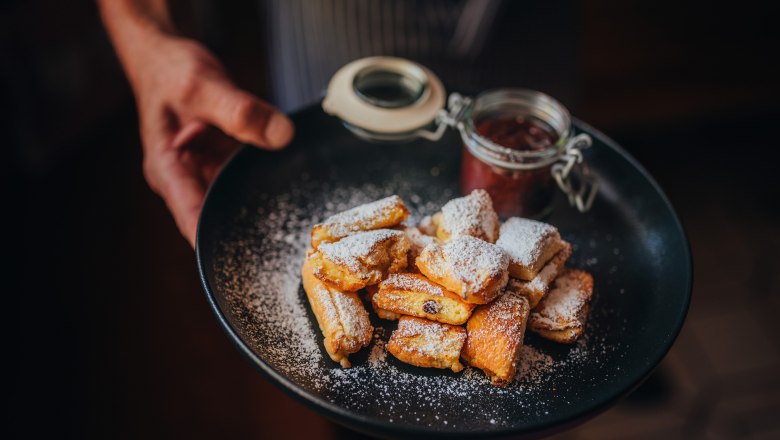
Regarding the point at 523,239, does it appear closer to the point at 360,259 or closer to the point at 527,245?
the point at 527,245

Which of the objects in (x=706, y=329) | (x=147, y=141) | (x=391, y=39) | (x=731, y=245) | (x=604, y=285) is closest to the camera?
(x=604, y=285)

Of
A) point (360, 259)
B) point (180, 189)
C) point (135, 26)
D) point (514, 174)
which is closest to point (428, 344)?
point (360, 259)

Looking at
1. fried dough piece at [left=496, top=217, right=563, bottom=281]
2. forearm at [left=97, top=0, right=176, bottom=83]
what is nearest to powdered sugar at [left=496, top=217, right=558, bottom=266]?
fried dough piece at [left=496, top=217, right=563, bottom=281]

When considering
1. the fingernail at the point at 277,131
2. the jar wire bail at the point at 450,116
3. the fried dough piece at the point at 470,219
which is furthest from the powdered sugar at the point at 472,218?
the fingernail at the point at 277,131

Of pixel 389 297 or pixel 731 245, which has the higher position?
pixel 389 297

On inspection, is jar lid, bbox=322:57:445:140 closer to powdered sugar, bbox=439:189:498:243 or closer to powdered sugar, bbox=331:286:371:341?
powdered sugar, bbox=439:189:498:243

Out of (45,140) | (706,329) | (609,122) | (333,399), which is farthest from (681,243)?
(45,140)

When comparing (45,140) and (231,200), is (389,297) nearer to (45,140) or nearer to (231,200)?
(231,200)
